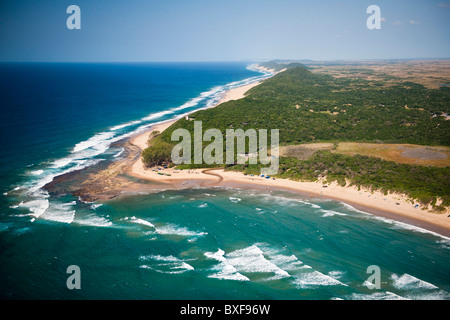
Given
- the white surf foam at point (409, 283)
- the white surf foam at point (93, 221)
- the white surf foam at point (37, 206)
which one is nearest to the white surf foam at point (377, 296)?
the white surf foam at point (409, 283)

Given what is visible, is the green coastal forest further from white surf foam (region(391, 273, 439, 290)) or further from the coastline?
white surf foam (region(391, 273, 439, 290))

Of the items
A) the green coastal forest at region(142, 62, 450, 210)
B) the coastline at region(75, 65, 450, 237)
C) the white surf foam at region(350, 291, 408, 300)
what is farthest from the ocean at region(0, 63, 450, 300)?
the green coastal forest at region(142, 62, 450, 210)

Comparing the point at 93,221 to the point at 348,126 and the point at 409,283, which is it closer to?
the point at 409,283

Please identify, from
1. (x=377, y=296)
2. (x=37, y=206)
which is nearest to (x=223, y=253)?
(x=377, y=296)
